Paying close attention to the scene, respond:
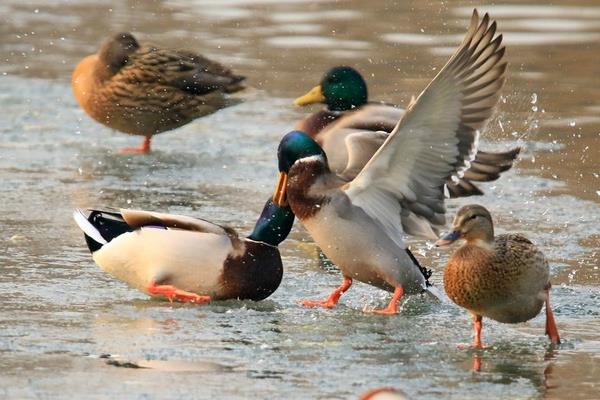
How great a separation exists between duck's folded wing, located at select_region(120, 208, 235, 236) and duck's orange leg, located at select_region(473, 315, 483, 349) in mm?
1180

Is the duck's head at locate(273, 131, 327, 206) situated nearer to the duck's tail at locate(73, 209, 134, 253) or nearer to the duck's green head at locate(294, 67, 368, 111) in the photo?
the duck's tail at locate(73, 209, 134, 253)

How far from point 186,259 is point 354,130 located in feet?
7.37

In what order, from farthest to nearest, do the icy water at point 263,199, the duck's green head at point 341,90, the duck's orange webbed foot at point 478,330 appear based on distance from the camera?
the duck's green head at point 341,90
the duck's orange webbed foot at point 478,330
the icy water at point 263,199

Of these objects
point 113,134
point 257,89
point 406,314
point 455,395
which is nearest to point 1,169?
point 113,134

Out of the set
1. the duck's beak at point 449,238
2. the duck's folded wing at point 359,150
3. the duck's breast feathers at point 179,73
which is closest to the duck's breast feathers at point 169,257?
the duck's beak at point 449,238

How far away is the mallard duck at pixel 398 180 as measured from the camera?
610 centimetres

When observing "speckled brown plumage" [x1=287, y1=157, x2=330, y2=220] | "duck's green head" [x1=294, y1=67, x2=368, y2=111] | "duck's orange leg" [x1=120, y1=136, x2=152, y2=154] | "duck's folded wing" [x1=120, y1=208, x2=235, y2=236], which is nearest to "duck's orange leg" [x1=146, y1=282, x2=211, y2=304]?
"duck's folded wing" [x1=120, y1=208, x2=235, y2=236]

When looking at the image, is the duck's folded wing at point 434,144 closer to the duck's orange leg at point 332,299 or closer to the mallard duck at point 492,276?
the duck's orange leg at point 332,299

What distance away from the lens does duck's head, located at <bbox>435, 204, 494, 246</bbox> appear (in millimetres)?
5555

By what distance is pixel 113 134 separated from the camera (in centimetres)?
1068

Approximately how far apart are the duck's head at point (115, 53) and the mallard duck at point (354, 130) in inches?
60.3

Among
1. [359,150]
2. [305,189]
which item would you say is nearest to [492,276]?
[305,189]

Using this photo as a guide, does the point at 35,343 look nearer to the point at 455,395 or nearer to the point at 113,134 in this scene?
the point at 455,395

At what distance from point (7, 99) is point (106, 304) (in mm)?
5092
